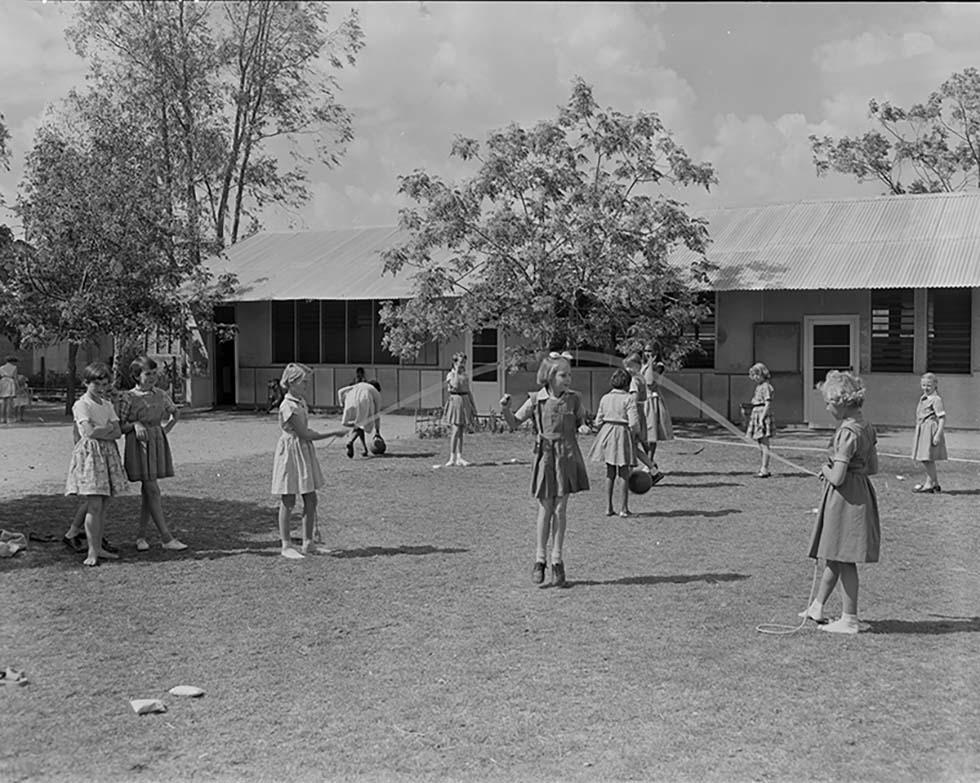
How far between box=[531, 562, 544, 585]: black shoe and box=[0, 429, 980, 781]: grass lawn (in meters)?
0.11

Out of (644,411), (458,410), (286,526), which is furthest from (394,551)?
(458,410)

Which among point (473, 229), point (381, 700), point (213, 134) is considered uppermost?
point (213, 134)

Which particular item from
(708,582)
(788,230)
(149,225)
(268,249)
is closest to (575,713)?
(708,582)

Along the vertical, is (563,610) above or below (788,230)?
below

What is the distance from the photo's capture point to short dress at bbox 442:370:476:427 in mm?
14438

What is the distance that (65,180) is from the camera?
A: 2203 centimetres

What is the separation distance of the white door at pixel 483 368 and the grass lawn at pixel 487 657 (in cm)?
1221

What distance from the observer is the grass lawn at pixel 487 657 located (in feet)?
14.1

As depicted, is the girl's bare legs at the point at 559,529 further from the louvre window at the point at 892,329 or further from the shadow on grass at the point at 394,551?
the louvre window at the point at 892,329

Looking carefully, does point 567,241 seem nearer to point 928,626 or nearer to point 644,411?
point 644,411

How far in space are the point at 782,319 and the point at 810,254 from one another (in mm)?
1325

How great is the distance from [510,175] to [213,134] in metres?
6.92

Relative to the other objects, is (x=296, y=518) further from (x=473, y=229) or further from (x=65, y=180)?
(x=65, y=180)

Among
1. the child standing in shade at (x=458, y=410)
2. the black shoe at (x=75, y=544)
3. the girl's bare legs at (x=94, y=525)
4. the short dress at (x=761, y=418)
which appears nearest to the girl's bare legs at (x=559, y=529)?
the girl's bare legs at (x=94, y=525)
